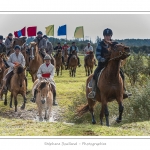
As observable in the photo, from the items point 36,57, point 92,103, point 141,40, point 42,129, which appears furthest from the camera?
point 36,57

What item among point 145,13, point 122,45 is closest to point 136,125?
point 122,45

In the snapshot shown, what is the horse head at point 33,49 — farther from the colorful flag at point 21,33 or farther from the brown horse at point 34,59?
the colorful flag at point 21,33

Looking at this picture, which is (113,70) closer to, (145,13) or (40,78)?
(145,13)

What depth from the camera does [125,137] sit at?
973 centimetres

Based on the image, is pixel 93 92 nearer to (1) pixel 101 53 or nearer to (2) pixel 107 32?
(1) pixel 101 53

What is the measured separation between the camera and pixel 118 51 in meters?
11.0

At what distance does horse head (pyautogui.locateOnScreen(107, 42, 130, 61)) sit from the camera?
425 inches

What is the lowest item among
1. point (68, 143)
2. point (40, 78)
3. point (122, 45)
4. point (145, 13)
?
point (68, 143)

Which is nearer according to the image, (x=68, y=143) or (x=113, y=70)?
(x=68, y=143)

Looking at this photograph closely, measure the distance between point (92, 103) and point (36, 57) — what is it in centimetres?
716

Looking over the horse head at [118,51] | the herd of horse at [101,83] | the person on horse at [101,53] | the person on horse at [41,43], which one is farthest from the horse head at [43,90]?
the person on horse at [41,43]

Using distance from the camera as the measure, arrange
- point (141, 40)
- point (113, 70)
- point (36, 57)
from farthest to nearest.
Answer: point (36, 57) → point (141, 40) → point (113, 70)

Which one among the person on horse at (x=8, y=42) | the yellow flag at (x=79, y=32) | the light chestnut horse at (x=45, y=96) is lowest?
the light chestnut horse at (x=45, y=96)

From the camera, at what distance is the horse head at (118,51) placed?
1079 centimetres
